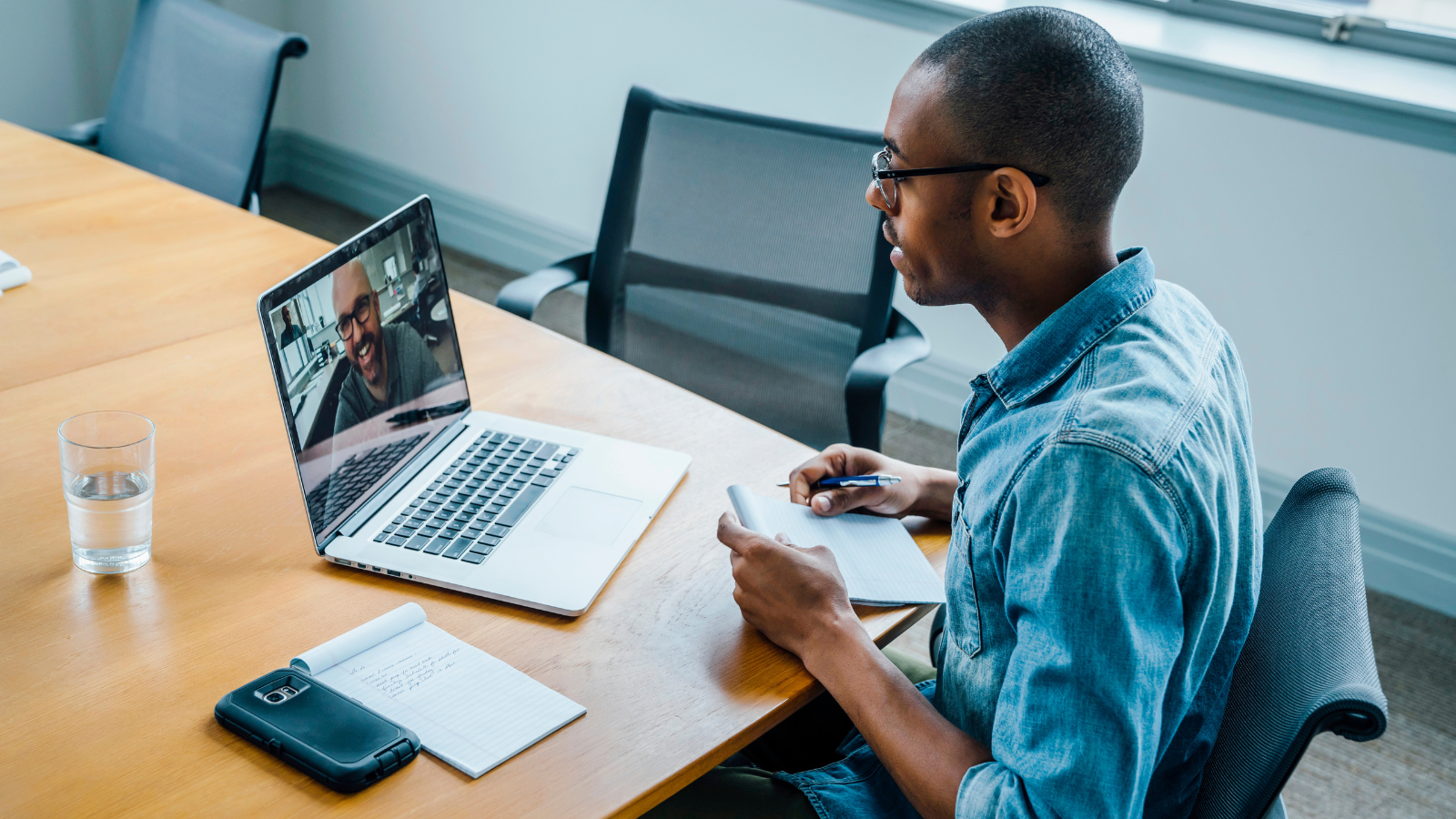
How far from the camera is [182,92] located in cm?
229

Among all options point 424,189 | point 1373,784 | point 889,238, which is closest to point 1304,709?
point 889,238

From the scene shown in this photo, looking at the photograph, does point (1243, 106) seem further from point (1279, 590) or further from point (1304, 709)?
point (1304, 709)

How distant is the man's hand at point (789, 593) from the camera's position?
102cm

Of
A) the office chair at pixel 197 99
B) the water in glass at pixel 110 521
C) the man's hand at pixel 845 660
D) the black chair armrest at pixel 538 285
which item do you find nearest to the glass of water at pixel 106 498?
the water in glass at pixel 110 521

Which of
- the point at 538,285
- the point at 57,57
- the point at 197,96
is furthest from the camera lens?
the point at 57,57

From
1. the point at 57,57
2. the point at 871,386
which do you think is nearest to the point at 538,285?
the point at 871,386

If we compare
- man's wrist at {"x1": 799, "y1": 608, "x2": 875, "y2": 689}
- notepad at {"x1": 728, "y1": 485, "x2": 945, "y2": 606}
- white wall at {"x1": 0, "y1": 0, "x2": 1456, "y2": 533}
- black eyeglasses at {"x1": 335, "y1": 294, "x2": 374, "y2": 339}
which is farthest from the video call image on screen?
white wall at {"x1": 0, "y1": 0, "x2": 1456, "y2": 533}

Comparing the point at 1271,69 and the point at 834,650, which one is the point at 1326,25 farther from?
the point at 834,650

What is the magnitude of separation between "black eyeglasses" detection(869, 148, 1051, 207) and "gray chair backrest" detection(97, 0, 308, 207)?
153 centimetres

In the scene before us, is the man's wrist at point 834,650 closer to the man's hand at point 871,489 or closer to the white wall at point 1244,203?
the man's hand at point 871,489

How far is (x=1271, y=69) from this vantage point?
2506mm

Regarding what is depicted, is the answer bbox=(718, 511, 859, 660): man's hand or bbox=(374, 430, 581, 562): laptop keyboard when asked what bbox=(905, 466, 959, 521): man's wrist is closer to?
bbox=(718, 511, 859, 660): man's hand

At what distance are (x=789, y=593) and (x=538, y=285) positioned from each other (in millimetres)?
A: 1004

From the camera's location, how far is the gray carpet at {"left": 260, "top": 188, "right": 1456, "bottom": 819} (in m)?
1.99
